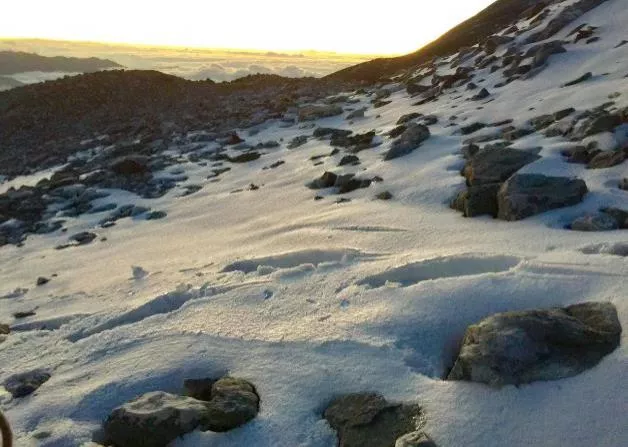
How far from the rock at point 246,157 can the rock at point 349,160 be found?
2.89 meters

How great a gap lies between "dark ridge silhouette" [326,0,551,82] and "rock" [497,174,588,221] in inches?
667

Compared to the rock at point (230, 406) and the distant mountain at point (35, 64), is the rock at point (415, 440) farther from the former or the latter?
the distant mountain at point (35, 64)

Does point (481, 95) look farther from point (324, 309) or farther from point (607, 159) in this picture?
point (324, 309)

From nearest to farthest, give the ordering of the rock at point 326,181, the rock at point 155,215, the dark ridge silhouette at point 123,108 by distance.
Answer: the rock at point 326,181
the rock at point 155,215
the dark ridge silhouette at point 123,108

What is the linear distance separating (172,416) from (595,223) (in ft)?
12.6

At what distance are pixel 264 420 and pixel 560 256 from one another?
101 inches

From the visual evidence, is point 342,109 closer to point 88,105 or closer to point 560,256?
point 88,105

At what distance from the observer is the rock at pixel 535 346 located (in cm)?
339

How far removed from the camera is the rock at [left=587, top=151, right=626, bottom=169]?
6715 mm

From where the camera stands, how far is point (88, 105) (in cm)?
2092

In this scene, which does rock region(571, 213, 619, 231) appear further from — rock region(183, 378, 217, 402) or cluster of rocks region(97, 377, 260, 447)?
rock region(183, 378, 217, 402)

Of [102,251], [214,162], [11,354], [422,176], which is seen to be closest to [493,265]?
[422,176]

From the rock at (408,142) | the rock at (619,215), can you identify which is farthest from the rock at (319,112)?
the rock at (619,215)

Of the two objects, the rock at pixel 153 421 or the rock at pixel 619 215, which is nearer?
the rock at pixel 153 421
